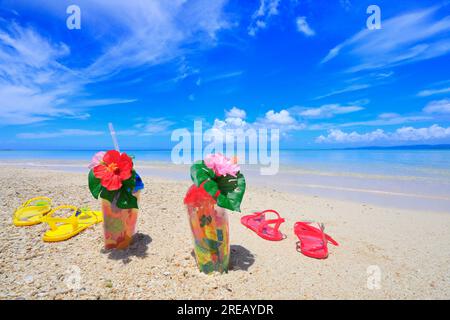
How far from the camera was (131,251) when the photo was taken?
3.10 m

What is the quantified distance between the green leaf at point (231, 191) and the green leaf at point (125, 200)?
1.14m

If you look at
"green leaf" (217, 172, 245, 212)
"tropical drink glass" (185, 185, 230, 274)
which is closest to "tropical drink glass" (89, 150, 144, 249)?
"tropical drink glass" (185, 185, 230, 274)

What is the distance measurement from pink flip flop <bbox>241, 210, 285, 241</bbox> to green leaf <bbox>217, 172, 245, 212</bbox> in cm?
151

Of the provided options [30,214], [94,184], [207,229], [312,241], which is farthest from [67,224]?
[312,241]

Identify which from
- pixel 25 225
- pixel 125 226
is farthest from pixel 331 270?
pixel 25 225

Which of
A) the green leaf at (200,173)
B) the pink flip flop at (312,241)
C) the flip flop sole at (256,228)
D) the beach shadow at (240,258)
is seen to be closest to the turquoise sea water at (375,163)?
the green leaf at (200,173)

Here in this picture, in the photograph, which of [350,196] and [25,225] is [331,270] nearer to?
[25,225]

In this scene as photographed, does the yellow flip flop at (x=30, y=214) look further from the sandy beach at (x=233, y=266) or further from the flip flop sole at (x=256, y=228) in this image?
the flip flop sole at (x=256, y=228)

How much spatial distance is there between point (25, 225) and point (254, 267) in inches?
151

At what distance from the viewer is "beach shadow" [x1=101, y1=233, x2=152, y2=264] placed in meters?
2.95

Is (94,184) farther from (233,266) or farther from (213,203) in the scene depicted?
(233,266)

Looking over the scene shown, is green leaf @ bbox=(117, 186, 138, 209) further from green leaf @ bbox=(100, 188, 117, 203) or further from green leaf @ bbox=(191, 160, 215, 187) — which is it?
green leaf @ bbox=(191, 160, 215, 187)

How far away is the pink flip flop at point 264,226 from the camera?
3.78 meters

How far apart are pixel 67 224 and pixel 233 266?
298cm
